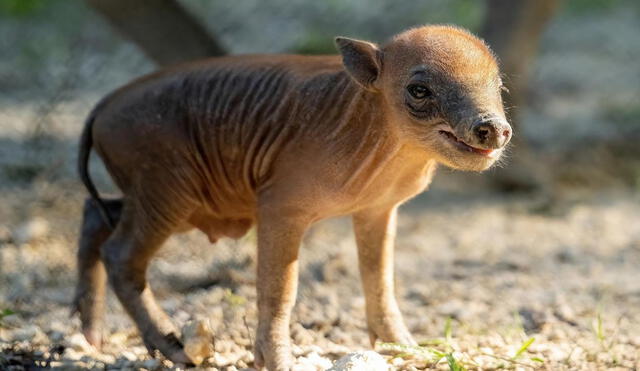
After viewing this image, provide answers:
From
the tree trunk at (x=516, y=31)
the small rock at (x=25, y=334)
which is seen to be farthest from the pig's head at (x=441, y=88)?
the tree trunk at (x=516, y=31)

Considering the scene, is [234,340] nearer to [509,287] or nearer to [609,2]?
[509,287]

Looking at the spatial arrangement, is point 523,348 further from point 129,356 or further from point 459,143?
point 129,356

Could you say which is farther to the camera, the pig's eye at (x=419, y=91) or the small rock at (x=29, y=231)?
the small rock at (x=29, y=231)

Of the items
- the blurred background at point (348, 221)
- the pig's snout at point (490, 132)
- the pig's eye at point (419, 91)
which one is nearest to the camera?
the pig's snout at point (490, 132)

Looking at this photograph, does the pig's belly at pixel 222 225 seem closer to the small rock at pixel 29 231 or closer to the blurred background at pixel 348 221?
the blurred background at pixel 348 221

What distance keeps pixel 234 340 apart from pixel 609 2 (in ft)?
36.2

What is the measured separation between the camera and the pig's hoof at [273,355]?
4.53 metres

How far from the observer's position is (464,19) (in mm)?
12484

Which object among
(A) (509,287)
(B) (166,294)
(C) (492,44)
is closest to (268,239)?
(B) (166,294)

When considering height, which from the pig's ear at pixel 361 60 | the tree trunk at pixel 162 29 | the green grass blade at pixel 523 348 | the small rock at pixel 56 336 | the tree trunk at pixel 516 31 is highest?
the tree trunk at pixel 516 31

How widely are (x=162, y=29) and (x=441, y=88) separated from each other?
136 inches

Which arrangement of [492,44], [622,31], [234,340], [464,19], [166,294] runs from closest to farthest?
[234,340] < [166,294] < [492,44] < [464,19] < [622,31]

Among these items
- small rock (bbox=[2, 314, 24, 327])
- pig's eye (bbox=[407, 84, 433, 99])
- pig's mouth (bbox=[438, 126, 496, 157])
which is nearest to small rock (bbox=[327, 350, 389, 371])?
pig's mouth (bbox=[438, 126, 496, 157])

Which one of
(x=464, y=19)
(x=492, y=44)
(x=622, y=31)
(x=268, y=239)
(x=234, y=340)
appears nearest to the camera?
(x=268, y=239)
